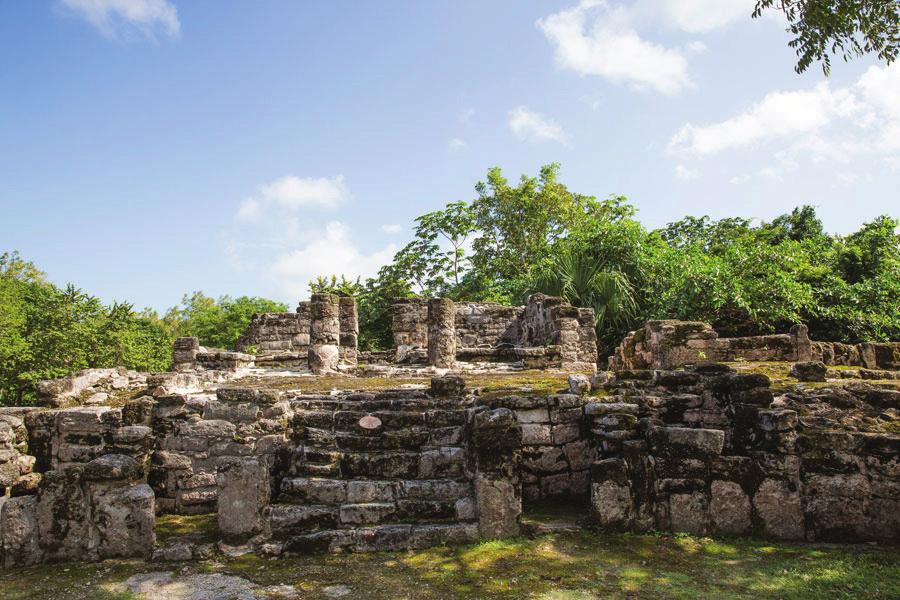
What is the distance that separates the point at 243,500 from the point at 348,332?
909 cm

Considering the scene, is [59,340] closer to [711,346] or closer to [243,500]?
[243,500]

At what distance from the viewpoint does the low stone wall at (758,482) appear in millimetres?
4625

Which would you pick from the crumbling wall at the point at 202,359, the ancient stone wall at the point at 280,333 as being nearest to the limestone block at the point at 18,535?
the crumbling wall at the point at 202,359

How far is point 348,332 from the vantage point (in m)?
13.9

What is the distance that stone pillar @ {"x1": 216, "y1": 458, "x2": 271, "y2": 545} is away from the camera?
480cm

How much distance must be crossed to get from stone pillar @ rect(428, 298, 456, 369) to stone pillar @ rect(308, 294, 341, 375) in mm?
2083

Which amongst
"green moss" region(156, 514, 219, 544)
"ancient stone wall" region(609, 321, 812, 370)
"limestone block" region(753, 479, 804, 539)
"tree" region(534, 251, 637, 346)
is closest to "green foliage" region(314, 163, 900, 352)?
"tree" region(534, 251, 637, 346)

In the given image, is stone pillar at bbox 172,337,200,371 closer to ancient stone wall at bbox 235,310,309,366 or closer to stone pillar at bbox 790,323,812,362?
ancient stone wall at bbox 235,310,309,366

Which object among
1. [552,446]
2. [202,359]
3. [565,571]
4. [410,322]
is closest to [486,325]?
[410,322]

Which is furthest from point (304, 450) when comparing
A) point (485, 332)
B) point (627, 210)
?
point (627, 210)

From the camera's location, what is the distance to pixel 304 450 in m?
5.89

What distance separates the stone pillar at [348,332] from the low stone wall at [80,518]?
28.1 feet

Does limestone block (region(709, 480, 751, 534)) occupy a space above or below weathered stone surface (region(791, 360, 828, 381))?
below

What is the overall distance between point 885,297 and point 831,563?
10820 millimetres
